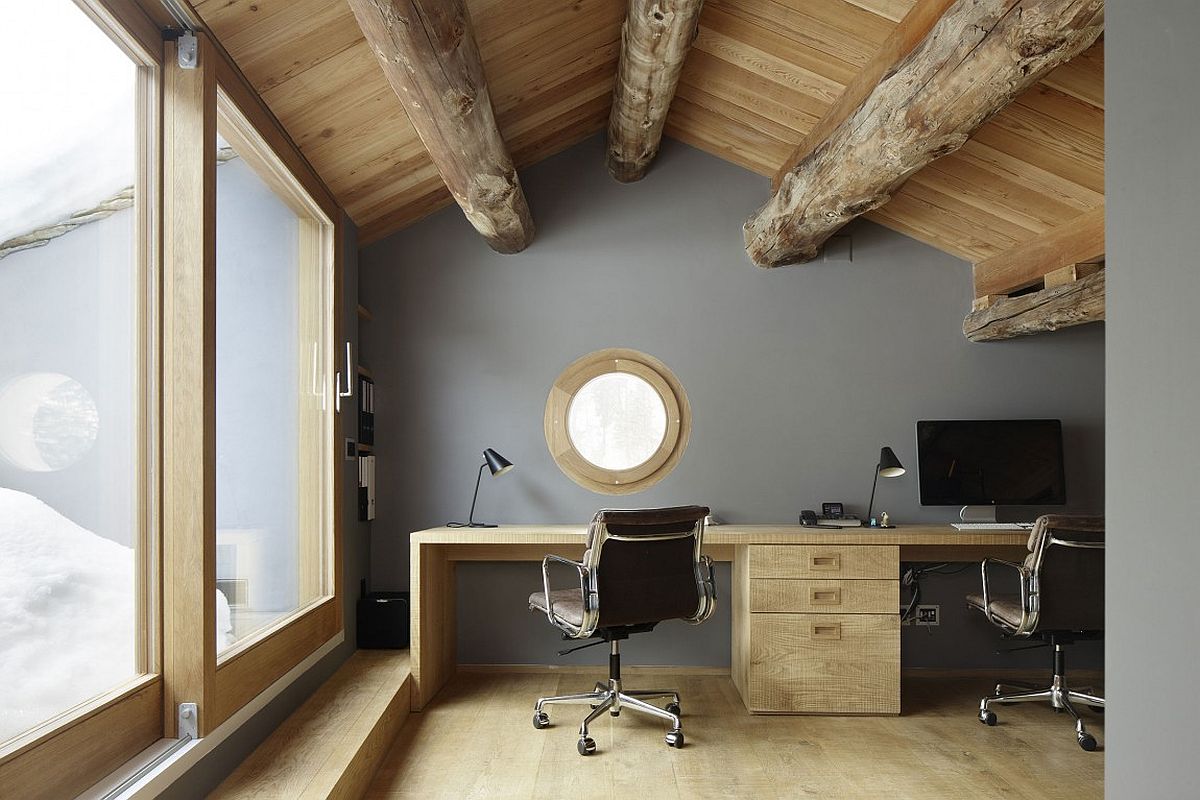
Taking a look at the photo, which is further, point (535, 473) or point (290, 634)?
point (535, 473)

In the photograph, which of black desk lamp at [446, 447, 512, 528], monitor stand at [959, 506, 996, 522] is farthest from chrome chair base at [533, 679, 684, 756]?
monitor stand at [959, 506, 996, 522]

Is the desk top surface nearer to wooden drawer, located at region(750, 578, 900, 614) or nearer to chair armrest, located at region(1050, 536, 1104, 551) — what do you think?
wooden drawer, located at region(750, 578, 900, 614)

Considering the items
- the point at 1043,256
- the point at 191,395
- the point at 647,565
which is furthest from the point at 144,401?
the point at 1043,256

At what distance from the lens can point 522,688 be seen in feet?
14.4

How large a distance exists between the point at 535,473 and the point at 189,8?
2808mm

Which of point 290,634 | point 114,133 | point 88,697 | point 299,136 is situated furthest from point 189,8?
point 290,634

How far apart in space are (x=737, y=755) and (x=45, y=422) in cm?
261

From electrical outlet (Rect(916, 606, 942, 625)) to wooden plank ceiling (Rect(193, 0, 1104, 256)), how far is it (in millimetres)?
1812

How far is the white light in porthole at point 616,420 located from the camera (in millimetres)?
4727

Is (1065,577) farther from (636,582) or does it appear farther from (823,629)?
(636,582)

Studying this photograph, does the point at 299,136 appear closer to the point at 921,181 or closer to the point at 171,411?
the point at 171,411

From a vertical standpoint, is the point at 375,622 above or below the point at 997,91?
below

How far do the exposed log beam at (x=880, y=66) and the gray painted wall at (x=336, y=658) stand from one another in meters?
2.16

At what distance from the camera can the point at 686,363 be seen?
474 cm
